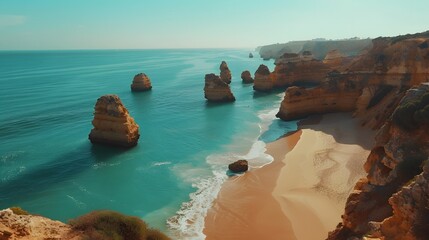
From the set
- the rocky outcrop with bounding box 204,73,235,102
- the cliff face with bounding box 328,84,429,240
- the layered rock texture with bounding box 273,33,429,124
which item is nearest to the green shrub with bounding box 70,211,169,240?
the cliff face with bounding box 328,84,429,240

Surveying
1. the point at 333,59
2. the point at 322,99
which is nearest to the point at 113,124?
the point at 322,99

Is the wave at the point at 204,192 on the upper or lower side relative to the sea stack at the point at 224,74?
lower

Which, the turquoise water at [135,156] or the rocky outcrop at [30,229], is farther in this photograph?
the turquoise water at [135,156]

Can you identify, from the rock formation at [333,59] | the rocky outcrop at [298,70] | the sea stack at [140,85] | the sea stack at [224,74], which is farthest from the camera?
the sea stack at [224,74]

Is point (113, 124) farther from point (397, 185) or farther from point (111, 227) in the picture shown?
point (397, 185)

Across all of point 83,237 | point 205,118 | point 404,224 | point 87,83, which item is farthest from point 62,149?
point 87,83

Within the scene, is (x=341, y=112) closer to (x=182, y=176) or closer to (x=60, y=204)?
(x=182, y=176)

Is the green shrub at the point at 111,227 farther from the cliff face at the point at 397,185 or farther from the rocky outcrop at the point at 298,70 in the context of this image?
the rocky outcrop at the point at 298,70

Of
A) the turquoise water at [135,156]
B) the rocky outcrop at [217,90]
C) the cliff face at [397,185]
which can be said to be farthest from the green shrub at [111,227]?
the rocky outcrop at [217,90]
